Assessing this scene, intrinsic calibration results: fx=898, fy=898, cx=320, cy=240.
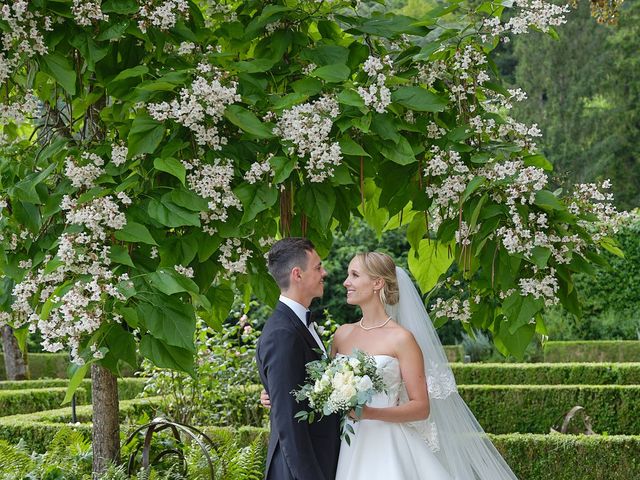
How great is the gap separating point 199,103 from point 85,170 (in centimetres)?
51

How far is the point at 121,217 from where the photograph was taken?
2.89m

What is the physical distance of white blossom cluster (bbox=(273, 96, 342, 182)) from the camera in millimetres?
2918

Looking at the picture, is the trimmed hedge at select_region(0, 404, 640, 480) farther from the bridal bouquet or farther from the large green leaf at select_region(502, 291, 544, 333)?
the large green leaf at select_region(502, 291, 544, 333)

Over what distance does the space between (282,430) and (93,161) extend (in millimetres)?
1168

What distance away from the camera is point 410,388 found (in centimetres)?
365

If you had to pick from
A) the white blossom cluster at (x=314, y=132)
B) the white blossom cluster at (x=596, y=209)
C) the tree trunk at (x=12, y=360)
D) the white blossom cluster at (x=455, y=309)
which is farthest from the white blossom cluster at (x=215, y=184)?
the tree trunk at (x=12, y=360)

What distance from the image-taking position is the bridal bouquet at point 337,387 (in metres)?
3.11

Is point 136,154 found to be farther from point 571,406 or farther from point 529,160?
point 571,406

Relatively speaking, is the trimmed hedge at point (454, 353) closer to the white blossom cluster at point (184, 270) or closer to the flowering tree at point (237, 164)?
the flowering tree at point (237, 164)

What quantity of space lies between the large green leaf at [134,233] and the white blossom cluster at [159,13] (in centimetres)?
68

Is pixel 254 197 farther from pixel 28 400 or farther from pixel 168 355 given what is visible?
pixel 28 400

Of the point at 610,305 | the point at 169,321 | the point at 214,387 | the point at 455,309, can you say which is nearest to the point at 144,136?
the point at 169,321

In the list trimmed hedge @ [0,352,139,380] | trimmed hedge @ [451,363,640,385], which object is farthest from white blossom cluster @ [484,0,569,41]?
trimmed hedge @ [0,352,139,380]

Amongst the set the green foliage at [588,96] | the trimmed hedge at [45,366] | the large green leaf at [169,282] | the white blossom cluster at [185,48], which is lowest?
the large green leaf at [169,282]
